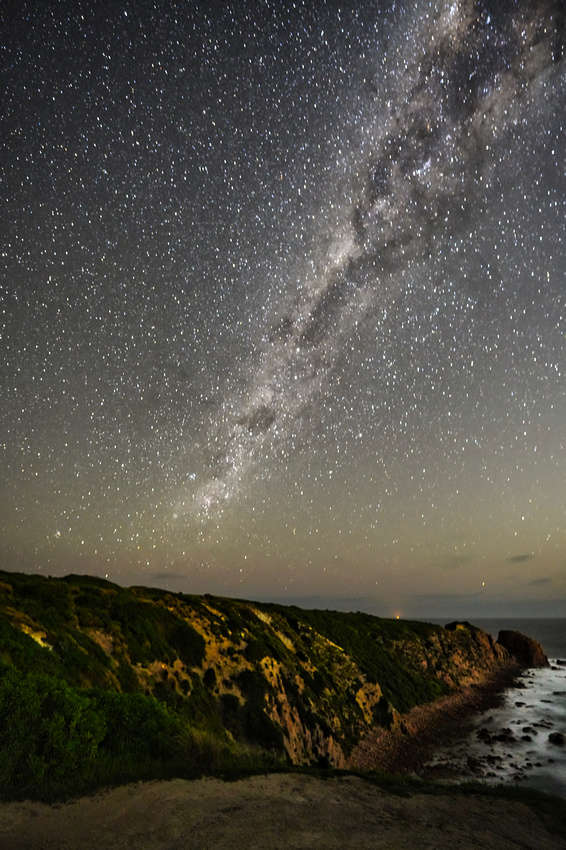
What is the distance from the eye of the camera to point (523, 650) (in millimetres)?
91562

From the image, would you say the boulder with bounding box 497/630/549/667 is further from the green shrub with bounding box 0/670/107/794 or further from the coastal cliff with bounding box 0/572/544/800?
the green shrub with bounding box 0/670/107/794

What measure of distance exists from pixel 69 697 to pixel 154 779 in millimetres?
2975

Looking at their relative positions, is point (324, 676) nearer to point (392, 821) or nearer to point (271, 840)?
point (392, 821)

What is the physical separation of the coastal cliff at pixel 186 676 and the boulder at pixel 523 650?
46.4 meters

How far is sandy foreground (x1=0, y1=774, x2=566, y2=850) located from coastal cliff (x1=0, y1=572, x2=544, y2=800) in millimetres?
1661

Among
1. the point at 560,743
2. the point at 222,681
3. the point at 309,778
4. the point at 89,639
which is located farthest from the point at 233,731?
the point at 560,743

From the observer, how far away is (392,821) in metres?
10.7

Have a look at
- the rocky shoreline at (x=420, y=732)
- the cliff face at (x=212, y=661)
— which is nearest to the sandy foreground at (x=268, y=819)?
the cliff face at (x=212, y=661)

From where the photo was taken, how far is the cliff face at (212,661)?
67.3 feet

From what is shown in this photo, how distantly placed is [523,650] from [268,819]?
332ft

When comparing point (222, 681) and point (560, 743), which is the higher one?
point (222, 681)

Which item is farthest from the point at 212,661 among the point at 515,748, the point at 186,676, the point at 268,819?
the point at 515,748

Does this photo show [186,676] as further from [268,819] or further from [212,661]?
[268,819]

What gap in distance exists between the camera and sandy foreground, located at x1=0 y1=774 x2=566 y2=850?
8.26 metres
